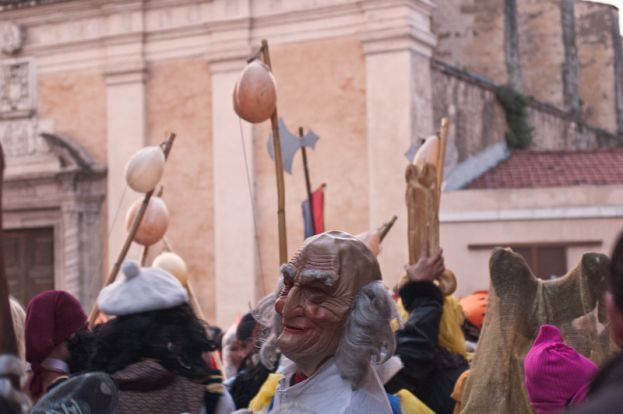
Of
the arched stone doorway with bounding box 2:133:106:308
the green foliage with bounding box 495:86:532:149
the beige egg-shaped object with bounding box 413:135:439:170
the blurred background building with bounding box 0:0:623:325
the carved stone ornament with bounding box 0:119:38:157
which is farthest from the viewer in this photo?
the green foliage with bounding box 495:86:532:149

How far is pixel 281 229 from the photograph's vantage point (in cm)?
676

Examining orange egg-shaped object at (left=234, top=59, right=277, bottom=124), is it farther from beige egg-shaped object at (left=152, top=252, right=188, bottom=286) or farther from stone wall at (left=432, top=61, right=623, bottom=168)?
stone wall at (left=432, top=61, right=623, bottom=168)

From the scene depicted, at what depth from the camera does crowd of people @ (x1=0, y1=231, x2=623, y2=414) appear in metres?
3.32

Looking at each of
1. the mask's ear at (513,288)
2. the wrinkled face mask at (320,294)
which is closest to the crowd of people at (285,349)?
the wrinkled face mask at (320,294)

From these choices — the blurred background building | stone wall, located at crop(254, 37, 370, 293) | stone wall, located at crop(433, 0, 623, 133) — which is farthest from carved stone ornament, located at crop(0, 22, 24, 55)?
stone wall, located at crop(433, 0, 623, 133)

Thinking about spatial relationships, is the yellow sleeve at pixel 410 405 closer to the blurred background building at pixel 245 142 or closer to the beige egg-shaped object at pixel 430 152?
the beige egg-shaped object at pixel 430 152

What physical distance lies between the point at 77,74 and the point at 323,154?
12.7 feet

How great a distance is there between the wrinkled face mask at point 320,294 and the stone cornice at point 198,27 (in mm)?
12119

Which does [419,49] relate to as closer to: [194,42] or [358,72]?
[358,72]

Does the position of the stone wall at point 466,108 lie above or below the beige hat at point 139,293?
above

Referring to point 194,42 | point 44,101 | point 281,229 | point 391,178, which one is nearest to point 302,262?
point 281,229

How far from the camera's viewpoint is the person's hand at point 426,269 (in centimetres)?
505

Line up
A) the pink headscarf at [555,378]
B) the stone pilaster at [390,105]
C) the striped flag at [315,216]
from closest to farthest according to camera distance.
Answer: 1. the pink headscarf at [555,378]
2. the striped flag at [315,216]
3. the stone pilaster at [390,105]

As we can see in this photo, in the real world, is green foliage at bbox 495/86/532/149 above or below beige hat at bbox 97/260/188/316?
above
